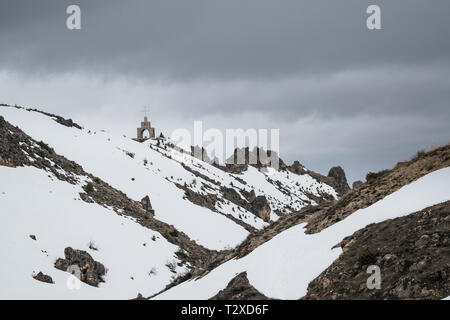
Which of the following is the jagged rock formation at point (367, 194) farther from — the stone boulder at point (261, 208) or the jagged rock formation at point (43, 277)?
the stone boulder at point (261, 208)

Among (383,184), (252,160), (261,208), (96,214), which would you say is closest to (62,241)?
(96,214)

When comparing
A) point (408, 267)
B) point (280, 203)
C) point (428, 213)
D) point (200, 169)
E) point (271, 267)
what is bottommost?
point (280, 203)

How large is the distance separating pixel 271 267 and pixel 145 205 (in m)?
29.4

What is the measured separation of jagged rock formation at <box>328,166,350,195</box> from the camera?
11850 centimetres

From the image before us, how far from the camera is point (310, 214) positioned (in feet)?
74.0

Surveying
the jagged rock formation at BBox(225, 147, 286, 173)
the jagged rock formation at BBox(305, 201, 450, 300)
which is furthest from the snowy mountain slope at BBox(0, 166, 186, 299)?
the jagged rock formation at BBox(225, 147, 286, 173)

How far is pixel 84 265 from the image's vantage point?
28078 mm

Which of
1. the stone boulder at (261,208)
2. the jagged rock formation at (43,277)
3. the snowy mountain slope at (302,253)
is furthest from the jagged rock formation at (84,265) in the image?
the stone boulder at (261,208)

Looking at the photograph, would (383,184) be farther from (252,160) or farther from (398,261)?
(252,160)

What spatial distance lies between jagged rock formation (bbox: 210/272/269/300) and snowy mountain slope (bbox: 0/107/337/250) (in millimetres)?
28003

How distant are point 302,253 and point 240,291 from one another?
107 inches

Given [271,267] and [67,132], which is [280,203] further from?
[271,267]
